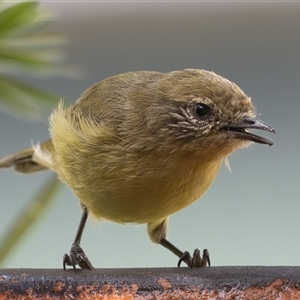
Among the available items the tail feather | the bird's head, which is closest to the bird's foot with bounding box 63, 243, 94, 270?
the bird's head

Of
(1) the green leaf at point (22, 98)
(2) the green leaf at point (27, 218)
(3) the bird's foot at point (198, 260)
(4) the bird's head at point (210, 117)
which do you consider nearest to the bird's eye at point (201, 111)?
(4) the bird's head at point (210, 117)

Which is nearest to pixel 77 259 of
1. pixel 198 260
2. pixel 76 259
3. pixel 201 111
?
pixel 76 259

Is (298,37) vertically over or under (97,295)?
over

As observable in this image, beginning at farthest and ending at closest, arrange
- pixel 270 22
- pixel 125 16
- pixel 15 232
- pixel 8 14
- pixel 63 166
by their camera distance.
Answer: pixel 270 22 → pixel 125 16 → pixel 15 232 → pixel 8 14 → pixel 63 166

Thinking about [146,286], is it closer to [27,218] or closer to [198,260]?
[198,260]

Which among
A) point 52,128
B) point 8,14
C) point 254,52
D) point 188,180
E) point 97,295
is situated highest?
point 254,52

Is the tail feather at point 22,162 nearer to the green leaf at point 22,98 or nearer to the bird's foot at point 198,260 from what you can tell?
the green leaf at point 22,98

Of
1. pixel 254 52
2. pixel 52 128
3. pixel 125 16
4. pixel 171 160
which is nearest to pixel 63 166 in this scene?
pixel 52 128

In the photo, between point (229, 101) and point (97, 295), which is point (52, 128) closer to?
point (229, 101)
